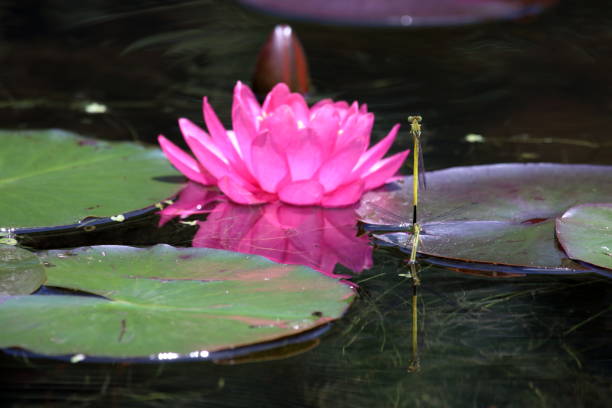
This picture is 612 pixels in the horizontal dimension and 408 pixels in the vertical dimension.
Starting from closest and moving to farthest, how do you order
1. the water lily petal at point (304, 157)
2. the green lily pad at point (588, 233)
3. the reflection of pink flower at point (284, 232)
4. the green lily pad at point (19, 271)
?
the green lily pad at point (19, 271) < the green lily pad at point (588, 233) < the reflection of pink flower at point (284, 232) < the water lily petal at point (304, 157)

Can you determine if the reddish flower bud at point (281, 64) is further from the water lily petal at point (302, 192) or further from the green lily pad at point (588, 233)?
the green lily pad at point (588, 233)

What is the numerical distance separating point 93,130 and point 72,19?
1.44 m

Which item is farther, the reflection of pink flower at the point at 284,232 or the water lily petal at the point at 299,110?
the water lily petal at the point at 299,110

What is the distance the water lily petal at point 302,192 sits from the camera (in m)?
1.85

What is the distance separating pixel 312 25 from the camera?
373 centimetres

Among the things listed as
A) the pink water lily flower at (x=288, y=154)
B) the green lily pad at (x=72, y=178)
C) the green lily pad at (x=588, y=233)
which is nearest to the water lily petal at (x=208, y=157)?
the pink water lily flower at (x=288, y=154)

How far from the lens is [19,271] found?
1.48m

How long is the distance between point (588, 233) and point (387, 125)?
35.9 inches

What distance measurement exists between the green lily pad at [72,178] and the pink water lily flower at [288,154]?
0.12 meters

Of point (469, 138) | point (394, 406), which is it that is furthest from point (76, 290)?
point (469, 138)

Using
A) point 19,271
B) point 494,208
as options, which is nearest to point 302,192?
point 494,208

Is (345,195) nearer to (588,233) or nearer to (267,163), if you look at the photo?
(267,163)

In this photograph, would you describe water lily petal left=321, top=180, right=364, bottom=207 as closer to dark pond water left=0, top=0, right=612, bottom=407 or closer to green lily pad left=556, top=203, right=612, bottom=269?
dark pond water left=0, top=0, right=612, bottom=407

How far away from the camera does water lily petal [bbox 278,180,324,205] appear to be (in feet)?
6.07
